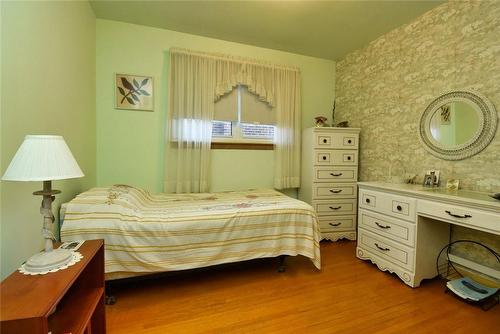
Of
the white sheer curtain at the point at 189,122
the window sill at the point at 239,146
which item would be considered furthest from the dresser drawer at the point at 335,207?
the white sheer curtain at the point at 189,122

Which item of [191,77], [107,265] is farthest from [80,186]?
[191,77]

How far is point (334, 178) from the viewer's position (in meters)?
2.89

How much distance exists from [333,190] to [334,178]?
15 cm

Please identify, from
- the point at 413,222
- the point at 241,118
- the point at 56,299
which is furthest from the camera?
the point at 241,118

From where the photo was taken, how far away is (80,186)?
7.07ft

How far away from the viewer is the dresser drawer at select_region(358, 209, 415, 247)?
190cm

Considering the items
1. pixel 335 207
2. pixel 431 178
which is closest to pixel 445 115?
pixel 431 178

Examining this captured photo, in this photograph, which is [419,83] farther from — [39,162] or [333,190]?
[39,162]

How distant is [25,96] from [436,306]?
115 inches

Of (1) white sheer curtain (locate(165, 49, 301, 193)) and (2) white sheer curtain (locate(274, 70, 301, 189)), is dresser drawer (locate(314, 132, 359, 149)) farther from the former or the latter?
(1) white sheer curtain (locate(165, 49, 301, 193))

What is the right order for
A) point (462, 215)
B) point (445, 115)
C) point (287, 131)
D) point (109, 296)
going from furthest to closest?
point (287, 131), point (445, 115), point (109, 296), point (462, 215)

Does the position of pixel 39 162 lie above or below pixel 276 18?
below

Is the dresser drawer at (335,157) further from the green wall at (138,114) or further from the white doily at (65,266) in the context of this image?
the white doily at (65,266)

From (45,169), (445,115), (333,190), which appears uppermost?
(445,115)
